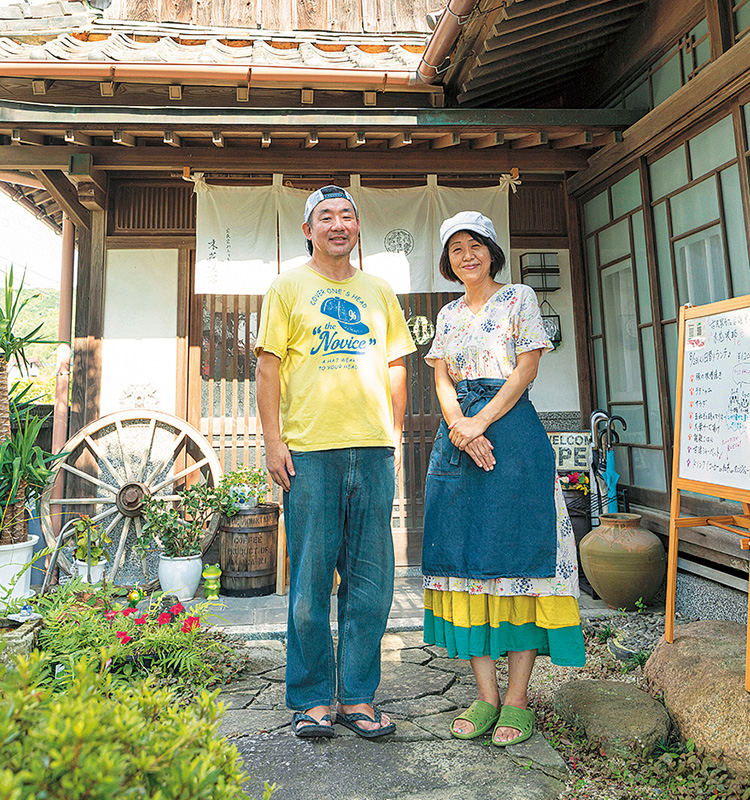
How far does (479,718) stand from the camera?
99.3 inches

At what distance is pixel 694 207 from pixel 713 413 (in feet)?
6.63

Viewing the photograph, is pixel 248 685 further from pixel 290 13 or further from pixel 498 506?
pixel 290 13

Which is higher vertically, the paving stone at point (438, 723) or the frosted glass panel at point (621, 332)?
the frosted glass panel at point (621, 332)

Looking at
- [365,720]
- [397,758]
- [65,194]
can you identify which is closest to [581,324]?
[365,720]

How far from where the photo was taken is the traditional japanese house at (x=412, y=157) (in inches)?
167

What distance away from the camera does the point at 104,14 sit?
6.05 meters

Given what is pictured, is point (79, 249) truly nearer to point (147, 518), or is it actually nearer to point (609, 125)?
point (147, 518)

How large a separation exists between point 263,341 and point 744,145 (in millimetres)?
3248

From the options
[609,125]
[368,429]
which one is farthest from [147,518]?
[609,125]

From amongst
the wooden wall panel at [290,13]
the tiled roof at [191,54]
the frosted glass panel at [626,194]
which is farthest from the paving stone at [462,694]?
the wooden wall panel at [290,13]

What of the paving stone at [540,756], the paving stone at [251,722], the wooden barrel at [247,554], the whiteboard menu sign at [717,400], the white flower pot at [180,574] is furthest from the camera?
the wooden barrel at [247,554]

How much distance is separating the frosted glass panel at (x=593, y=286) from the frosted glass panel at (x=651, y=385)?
2.61ft

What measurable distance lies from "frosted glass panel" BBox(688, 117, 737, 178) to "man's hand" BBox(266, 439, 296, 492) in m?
3.43

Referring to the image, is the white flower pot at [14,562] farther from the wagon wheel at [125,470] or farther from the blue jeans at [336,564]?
the blue jeans at [336,564]
